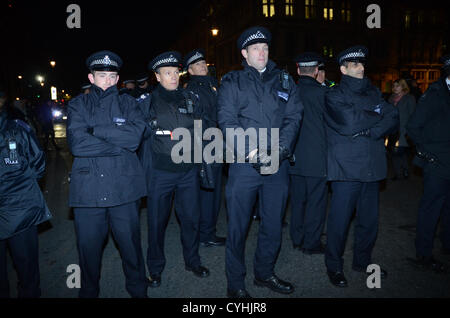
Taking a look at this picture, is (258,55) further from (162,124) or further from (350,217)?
(350,217)

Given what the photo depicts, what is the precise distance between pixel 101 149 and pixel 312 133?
2.65 m

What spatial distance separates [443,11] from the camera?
4262 cm

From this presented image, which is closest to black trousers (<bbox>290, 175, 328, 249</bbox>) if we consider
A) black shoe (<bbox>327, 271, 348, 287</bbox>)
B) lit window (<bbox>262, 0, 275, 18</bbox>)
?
black shoe (<bbox>327, 271, 348, 287</bbox>)

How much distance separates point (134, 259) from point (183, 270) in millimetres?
953

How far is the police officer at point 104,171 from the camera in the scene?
9.52ft

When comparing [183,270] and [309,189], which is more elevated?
[309,189]

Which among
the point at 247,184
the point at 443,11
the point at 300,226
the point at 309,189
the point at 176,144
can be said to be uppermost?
the point at 443,11

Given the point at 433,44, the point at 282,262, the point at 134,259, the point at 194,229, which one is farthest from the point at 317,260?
the point at 433,44

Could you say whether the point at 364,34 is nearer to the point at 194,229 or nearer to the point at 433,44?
the point at 433,44

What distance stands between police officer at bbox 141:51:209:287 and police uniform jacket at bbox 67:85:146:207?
0.48 metres

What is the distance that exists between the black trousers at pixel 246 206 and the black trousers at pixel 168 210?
60 centimetres

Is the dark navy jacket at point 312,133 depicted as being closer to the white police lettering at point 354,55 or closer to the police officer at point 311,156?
the police officer at point 311,156

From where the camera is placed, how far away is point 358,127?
351cm
